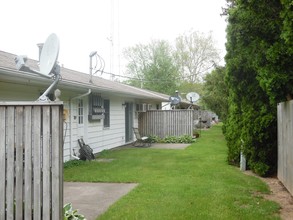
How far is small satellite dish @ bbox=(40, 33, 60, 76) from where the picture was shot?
168 inches

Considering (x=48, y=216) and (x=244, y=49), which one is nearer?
(x=48, y=216)

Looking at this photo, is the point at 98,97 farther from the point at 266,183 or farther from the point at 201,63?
the point at 201,63

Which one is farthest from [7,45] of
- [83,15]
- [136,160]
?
[136,160]

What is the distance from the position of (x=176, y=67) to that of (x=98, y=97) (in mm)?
32109

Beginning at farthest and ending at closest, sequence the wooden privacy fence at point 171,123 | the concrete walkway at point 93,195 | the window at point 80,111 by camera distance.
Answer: the wooden privacy fence at point 171,123 < the window at point 80,111 < the concrete walkway at point 93,195

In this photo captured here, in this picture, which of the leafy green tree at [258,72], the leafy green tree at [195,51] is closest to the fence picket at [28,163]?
the leafy green tree at [258,72]

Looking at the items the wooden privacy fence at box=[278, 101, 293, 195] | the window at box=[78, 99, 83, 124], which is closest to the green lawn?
the wooden privacy fence at box=[278, 101, 293, 195]

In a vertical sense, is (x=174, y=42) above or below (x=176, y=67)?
above

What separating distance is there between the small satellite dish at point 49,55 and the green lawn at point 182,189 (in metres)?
2.33

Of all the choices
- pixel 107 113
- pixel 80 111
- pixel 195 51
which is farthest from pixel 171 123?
pixel 195 51

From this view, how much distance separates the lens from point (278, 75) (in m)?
5.36

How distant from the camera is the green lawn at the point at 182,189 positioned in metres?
5.26

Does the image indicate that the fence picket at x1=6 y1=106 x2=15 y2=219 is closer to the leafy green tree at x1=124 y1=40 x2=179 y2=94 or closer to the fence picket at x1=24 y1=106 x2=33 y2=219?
the fence picket at x1=24 y1=106 x2=33 y2=219

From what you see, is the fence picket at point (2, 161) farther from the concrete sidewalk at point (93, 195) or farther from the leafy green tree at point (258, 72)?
the leafy green tree at point (258, 72)
